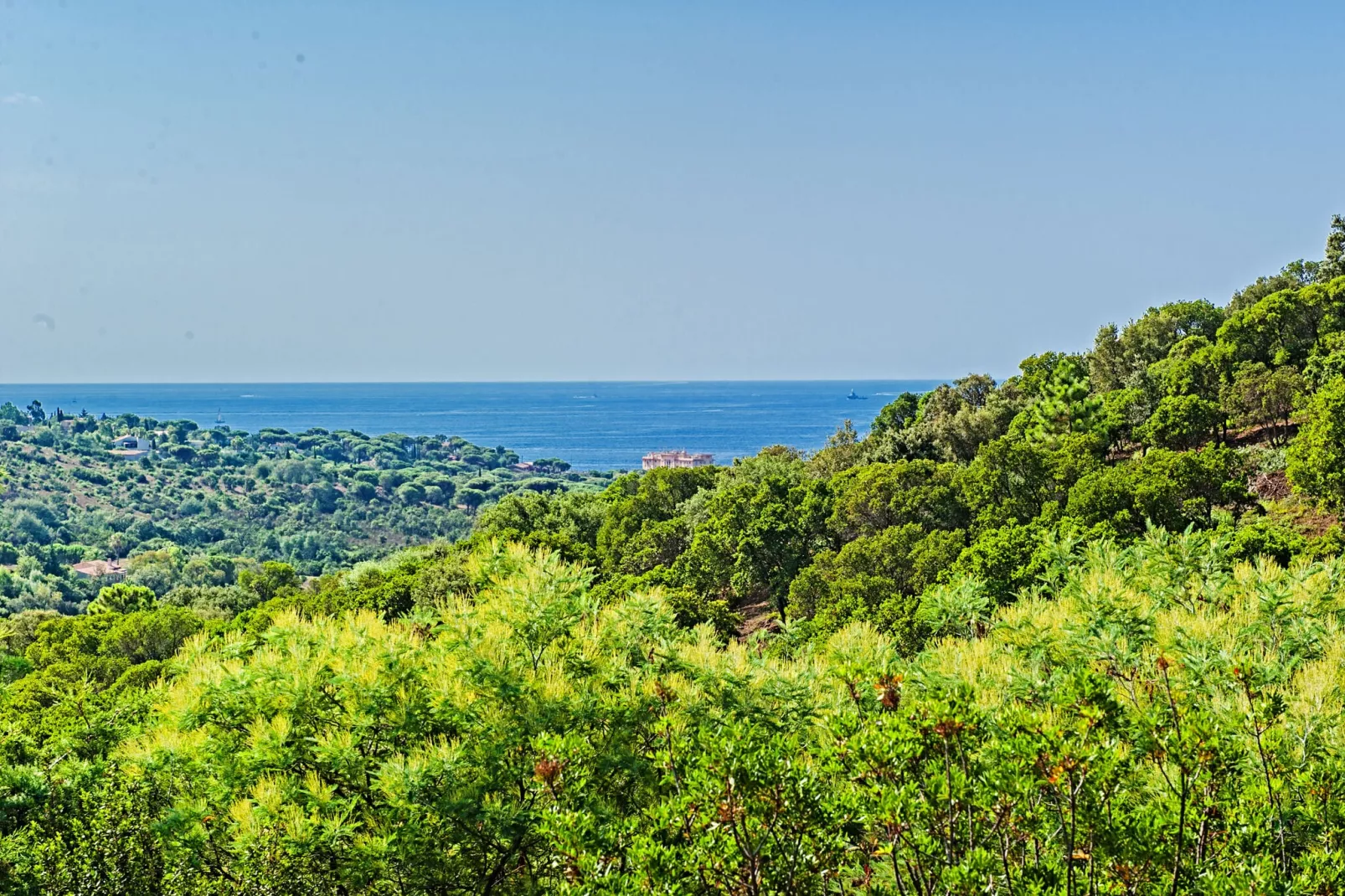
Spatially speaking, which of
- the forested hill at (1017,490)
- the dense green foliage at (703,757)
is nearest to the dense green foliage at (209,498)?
the forested hill at (1017,490)

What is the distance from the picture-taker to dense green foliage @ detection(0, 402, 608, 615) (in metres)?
81.8

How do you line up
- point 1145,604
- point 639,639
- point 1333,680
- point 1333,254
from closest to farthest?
point 1333,680 → point 639,639 → point 1145,604 → point 1333,254

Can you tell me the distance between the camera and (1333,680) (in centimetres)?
793

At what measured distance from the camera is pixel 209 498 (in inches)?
4820

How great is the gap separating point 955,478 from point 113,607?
36487 mm

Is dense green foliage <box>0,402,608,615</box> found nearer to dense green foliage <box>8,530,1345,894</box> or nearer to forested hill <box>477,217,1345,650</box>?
forested hill <box>477,217,1345,650</box>

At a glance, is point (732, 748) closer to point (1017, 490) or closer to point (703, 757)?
point (703, 757)

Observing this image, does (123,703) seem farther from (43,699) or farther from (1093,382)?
(1093,382)

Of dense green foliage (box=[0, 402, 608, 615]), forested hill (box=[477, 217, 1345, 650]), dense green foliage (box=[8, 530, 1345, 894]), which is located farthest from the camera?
dense green foliage (box=[0, 402, 608, 615])

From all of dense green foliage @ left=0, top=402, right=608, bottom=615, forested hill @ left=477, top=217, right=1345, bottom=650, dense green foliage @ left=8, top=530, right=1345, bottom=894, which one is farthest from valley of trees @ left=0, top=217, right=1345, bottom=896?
dense green foliage @ left=0, top=402, right=608, bottom=615

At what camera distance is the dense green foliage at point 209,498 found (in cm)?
8175

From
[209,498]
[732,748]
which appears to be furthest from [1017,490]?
[209,498]

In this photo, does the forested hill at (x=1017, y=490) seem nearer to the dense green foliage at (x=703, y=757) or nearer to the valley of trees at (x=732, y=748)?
the valley of trees at (x=732, y=748)

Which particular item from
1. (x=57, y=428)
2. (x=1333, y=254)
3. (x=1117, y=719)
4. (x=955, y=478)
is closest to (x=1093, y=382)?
(x=1333, y=254)
